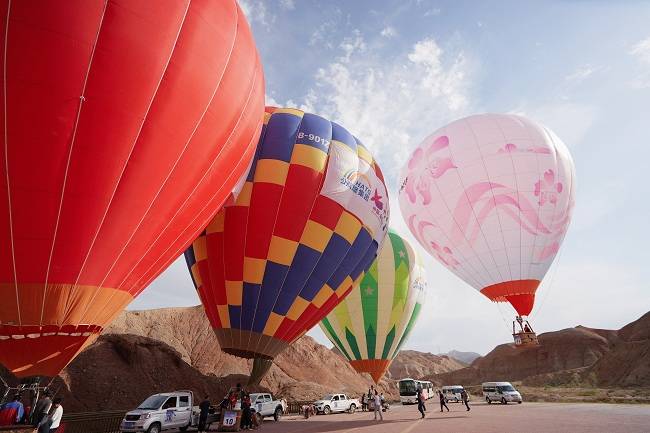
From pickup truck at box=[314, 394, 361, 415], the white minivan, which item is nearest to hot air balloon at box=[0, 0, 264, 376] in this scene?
the white minivan

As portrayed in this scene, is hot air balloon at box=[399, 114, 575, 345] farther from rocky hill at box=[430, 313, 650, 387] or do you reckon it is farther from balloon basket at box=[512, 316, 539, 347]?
rocky hill at box=[430, 313, 650, 387]

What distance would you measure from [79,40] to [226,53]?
3897mm

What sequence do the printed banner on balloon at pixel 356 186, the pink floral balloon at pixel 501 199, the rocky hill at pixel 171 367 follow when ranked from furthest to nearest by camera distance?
the rocky hill at pixel 171 367 → the pink floral balloon at pixel 501 199 → the printed banner on balloon at pixel 356 186

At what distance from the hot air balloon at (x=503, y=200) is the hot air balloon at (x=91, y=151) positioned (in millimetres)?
16864

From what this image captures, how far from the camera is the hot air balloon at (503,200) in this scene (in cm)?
2405

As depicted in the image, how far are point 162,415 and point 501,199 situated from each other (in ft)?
64.5

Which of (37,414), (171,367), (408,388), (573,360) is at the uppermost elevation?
(171,367)

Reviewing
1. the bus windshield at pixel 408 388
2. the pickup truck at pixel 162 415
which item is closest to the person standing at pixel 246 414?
the pickup truck at pixel 162 415

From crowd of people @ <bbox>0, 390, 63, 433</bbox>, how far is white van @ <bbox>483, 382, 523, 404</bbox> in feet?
98.9

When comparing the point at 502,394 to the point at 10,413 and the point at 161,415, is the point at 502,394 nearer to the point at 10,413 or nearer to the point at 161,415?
the point at 161,415

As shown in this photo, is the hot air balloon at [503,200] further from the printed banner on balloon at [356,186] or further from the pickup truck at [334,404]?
the pickup truck at [334,404]

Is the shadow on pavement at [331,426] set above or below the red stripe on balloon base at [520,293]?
below

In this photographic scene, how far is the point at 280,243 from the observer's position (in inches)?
702

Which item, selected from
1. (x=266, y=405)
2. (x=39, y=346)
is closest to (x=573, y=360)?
(x=266, y=405)
